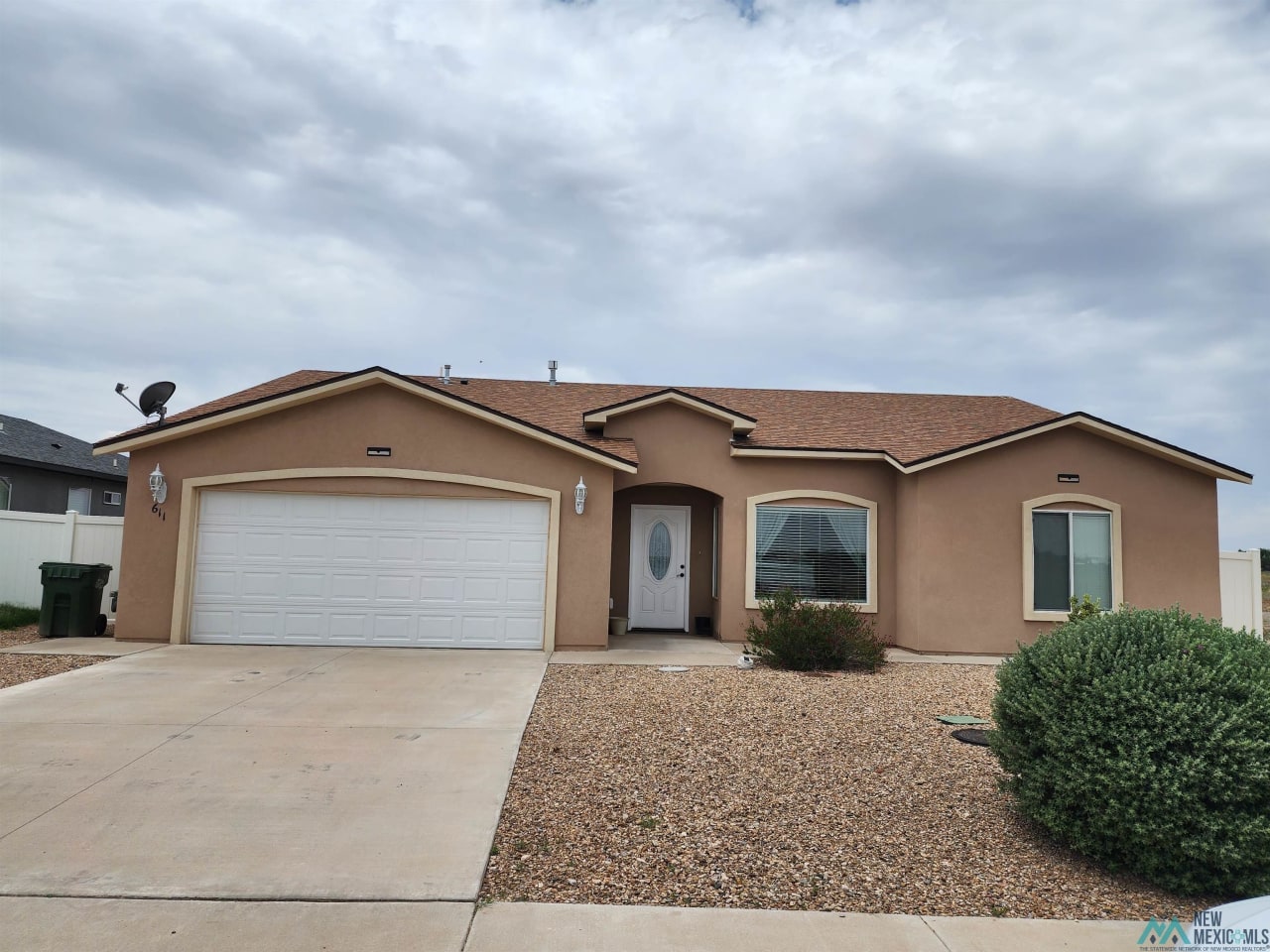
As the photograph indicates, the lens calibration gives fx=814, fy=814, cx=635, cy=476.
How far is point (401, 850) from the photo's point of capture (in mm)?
4598

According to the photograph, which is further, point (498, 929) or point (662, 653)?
point (662, 653)

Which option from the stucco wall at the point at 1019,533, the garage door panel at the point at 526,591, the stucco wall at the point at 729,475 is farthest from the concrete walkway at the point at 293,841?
the stucco wall at the point at 1019,533

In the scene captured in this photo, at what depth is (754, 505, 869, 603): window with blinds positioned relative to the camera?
13.6 meters

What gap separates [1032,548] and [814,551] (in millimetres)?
3347

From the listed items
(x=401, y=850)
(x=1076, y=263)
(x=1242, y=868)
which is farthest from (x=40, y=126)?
(x=1076, y=263)

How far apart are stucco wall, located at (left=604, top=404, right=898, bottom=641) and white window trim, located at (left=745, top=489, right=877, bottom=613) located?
73 mm

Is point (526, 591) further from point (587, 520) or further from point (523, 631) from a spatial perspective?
point (587, 520)

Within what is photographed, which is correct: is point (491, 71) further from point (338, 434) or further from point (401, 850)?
point (401, 850)

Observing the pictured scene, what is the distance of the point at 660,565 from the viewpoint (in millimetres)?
15094

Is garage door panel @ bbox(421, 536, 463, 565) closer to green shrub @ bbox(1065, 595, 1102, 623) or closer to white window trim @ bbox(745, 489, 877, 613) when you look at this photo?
white window trim @ bbox(745, 489, 877, 613)

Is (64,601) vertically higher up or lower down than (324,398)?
lower down

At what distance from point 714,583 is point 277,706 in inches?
329

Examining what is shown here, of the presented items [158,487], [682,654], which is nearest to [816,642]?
[682,654]

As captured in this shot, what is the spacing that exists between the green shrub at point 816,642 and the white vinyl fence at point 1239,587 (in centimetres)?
681
